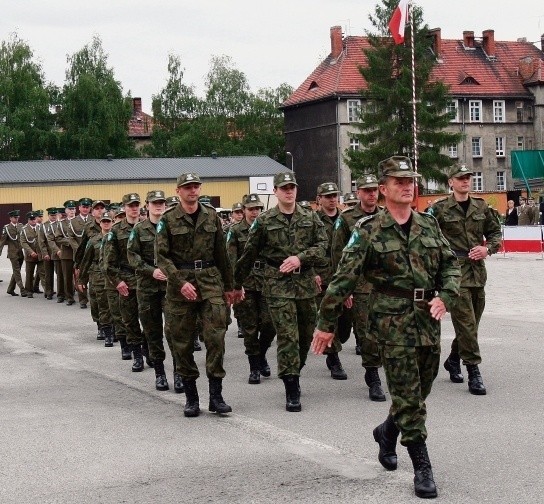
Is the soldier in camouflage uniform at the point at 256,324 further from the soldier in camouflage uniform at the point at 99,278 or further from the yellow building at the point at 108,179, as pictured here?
the yellow building at the point at 108,179

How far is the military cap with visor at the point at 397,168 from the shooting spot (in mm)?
6492

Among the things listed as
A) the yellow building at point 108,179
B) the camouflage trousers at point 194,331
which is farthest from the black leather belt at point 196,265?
the yellow building at point 108,179

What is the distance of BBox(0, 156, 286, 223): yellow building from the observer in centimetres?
6762

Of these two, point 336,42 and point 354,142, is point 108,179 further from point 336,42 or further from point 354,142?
point 336,42

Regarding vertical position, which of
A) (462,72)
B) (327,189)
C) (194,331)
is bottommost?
(194,331)

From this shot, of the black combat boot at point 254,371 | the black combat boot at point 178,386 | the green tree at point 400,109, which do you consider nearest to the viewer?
the black combat boot at point 178,386

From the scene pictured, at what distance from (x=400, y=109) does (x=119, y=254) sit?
56294mm

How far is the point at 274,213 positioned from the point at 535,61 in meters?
80.2

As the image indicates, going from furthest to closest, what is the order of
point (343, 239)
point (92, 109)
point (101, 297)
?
1. point (92, 109)
2. point (101, 297)
3. point (343, 239)

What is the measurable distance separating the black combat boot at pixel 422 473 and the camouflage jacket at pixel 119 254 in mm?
6265

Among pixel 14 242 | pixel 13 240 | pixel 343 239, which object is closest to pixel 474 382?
pixel 343 239

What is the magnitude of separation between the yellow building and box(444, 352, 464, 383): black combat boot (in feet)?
180

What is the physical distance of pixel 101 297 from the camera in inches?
597

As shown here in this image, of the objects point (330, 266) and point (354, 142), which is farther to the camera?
point (354, 142)
